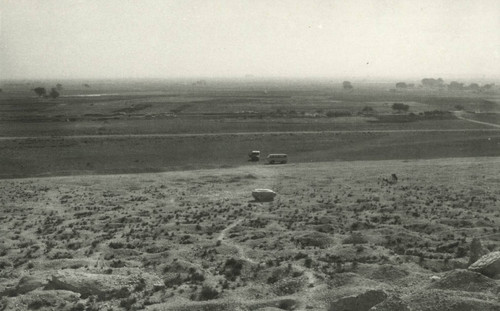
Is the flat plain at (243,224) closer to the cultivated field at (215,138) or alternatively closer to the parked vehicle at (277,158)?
the cultivated field at (215,138)

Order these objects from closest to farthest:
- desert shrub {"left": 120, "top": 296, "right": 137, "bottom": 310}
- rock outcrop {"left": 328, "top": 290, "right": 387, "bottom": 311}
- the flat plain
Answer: rock outcrop {"left": 328, "top": 290, "right": 387, "bottom": 311} < desert shrub {"left": 120, "top": 296, "right": 137, "bottom": 310} < the flat plain

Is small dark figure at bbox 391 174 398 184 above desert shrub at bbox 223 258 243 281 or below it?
above

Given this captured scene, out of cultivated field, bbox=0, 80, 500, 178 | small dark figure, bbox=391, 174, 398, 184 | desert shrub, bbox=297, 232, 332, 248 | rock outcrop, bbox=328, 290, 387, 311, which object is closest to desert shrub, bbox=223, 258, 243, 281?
desert shrub, bbox=297, 232, 332, 248

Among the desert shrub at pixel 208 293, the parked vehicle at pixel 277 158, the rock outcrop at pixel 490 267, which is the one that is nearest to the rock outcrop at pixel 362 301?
the rock outcrop at pixel 490 267

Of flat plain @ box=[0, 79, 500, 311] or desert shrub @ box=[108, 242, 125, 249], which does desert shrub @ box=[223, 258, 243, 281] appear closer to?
flat plain @ box=[0, 79, 500, 311]

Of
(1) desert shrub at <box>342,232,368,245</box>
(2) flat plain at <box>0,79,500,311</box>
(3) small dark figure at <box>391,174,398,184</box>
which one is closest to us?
(2) flat plain at <box>0,79,500,311</box>

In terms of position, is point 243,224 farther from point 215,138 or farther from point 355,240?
point 215,138

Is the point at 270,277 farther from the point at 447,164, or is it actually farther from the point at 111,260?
the point at 447,164
